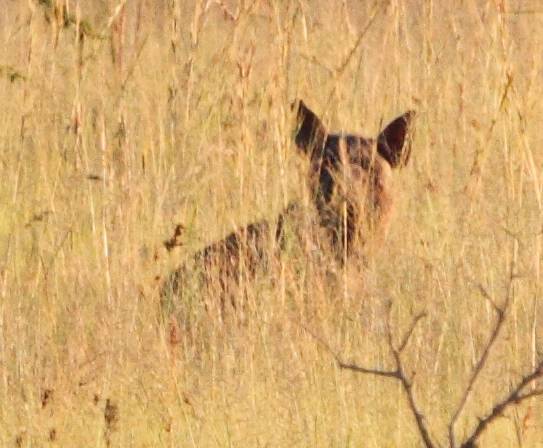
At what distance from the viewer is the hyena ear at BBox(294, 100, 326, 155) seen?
5536 millimetres

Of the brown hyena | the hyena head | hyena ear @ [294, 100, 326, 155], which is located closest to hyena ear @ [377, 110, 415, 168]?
the hyena head

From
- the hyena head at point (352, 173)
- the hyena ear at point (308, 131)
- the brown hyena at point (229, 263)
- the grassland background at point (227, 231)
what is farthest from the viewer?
the hyena ear at point (308, 131)

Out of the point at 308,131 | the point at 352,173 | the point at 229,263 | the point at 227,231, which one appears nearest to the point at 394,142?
the point at 308,131

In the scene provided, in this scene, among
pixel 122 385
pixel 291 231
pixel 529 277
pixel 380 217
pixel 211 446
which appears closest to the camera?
pixel 211 446

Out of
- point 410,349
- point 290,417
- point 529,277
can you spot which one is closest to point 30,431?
point 290,417

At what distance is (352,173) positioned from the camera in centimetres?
536

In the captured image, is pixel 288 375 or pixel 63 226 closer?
pixel 288 375

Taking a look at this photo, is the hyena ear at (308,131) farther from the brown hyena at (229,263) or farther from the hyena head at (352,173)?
the brown hyena at (229,263)

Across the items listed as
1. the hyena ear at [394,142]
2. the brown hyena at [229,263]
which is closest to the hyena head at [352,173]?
the hyena ear at [394,142]

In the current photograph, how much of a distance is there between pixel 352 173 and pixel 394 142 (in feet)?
1.46

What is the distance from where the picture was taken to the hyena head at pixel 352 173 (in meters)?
5.12

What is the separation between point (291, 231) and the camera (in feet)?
16.5

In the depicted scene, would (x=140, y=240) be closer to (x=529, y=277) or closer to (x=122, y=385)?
(x=122, y=385)

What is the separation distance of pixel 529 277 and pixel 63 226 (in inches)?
66.1
